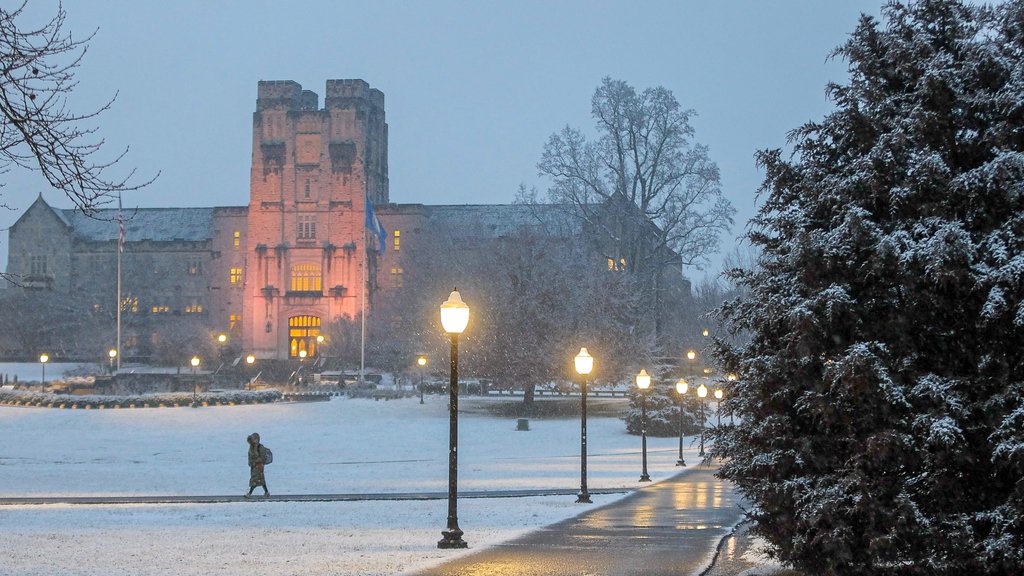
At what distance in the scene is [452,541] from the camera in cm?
1283

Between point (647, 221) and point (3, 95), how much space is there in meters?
41.8

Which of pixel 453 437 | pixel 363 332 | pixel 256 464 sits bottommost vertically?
pixel 256 464

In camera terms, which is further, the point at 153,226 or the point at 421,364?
the point at 153,226

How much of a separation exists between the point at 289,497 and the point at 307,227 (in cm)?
6068

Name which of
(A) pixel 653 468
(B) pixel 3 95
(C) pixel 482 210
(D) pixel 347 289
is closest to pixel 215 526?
(B) pixel 3 95

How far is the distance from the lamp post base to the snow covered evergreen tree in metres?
4.50

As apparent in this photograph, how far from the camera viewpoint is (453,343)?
13312 millimetres

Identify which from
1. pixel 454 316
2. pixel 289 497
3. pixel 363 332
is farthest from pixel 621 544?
pixel 363 332

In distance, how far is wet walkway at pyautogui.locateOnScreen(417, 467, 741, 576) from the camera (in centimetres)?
1137

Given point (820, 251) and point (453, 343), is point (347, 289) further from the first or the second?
point (820, 251)

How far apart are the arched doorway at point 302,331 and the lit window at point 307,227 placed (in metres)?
6.68

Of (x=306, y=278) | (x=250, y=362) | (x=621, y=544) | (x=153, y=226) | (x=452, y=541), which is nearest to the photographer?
(x=452, y=541)

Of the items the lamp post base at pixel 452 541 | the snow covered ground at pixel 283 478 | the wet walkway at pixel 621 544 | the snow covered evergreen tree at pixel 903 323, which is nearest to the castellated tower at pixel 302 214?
the snow covered ground at pixel 283 478

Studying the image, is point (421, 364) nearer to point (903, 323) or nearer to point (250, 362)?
point (250, 362)
